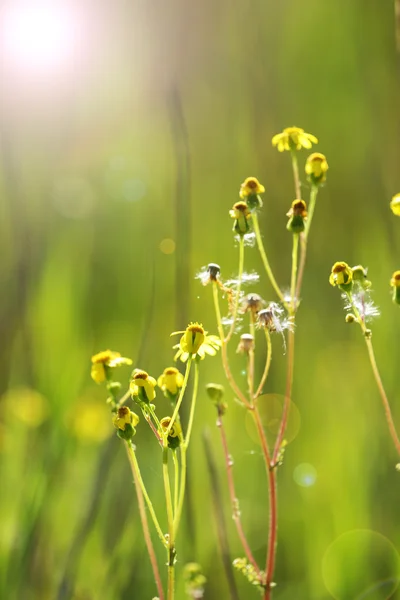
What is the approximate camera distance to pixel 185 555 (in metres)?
0.75

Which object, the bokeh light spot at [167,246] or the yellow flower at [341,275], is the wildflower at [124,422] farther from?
the bokeh light spot at [167,246]

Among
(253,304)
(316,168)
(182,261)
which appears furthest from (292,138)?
(182,261)

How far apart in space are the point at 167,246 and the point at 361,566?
552mm

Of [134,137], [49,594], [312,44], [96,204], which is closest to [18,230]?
[96,204]

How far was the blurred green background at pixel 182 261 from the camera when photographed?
77cm

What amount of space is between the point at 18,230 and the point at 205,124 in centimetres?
40

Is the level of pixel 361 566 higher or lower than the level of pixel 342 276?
lower

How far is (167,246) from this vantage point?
1.04 metres

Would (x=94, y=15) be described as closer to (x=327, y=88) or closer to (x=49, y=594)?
(x=327, y=88)

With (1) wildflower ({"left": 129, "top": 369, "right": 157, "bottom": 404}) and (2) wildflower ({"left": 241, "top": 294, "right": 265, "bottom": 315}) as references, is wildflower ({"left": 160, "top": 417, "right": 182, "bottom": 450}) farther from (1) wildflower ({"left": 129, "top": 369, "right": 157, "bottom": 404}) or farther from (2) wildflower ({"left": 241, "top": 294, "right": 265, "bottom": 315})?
(2) wildflower ({"left": 241, "top": 294, "right": 265, "bottom": 315})

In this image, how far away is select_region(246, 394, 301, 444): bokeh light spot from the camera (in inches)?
35.8

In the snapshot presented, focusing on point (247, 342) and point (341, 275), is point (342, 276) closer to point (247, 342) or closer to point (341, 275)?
point (341, 275)

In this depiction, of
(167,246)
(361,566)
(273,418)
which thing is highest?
(167,246)

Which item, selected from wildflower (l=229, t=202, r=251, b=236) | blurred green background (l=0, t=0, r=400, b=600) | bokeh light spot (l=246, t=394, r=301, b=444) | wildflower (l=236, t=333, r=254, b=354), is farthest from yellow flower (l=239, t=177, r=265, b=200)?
bokeh light spot (l=246, t=394, r=301, b=444)
